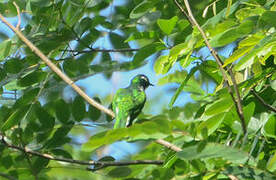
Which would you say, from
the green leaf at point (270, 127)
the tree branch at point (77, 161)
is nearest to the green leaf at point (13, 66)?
the tree branch at point (77, 161)

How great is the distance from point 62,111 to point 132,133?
1.51 m

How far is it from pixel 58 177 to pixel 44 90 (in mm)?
1282

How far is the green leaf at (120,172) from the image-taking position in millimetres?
2627

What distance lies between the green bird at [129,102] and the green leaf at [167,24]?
1.97 feet

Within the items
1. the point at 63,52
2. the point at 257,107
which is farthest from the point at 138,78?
the point at 257,107

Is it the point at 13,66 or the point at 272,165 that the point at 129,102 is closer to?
the point at 13,66

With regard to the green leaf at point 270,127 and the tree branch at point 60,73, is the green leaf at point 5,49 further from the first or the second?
the green leaf at point 270,127

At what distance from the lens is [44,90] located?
2.88m

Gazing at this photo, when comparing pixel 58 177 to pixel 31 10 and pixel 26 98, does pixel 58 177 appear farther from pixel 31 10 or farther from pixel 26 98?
pixel 31 10

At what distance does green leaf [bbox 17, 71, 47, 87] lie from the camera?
Answer: 2.81m

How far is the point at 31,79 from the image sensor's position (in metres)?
2.83

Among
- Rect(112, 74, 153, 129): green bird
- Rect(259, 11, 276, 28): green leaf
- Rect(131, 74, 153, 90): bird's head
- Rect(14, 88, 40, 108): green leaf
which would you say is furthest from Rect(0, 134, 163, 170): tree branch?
Rect(131, 74, 153, 90): bird's head

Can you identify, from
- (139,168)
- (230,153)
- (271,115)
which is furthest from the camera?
(139,168)

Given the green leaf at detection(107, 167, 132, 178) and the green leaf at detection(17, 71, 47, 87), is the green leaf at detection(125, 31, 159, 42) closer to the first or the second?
the green leaf at detection(17, 71, 47, 87)
